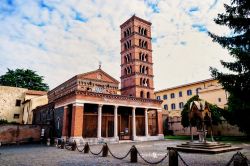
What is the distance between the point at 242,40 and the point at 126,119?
20902 mm

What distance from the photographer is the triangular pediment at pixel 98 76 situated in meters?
32.0

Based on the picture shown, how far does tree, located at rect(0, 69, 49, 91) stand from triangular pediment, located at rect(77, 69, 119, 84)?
28997mm

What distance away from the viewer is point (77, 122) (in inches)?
866

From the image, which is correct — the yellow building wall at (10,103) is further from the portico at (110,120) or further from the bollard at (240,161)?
the bollard at (240,161)

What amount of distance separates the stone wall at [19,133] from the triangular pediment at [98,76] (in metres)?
9.90

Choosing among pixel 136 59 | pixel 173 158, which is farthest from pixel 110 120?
pixel 173 158

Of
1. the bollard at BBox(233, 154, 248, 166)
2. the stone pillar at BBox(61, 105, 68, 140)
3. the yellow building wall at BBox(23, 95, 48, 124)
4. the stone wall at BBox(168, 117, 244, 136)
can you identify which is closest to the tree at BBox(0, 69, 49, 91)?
the yellow building wall at BBox(23, 95, 48, 124)

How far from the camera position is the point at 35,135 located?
Result: 26656 mm

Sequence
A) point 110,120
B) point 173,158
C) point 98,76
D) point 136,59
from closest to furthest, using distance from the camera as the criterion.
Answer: point 173,158 → point 110,120 → point 136,59 → point 98,76

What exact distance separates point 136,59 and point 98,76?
7.28m

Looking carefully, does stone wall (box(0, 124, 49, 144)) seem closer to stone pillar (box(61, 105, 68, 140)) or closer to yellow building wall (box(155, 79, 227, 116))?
stone pillar (box(61, 105, 68, 140))

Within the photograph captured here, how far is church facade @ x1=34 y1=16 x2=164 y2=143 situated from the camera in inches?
921

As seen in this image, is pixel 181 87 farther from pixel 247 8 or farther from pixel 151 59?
pixel 247 8

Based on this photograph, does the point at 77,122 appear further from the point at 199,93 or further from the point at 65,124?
the point at 199,93
